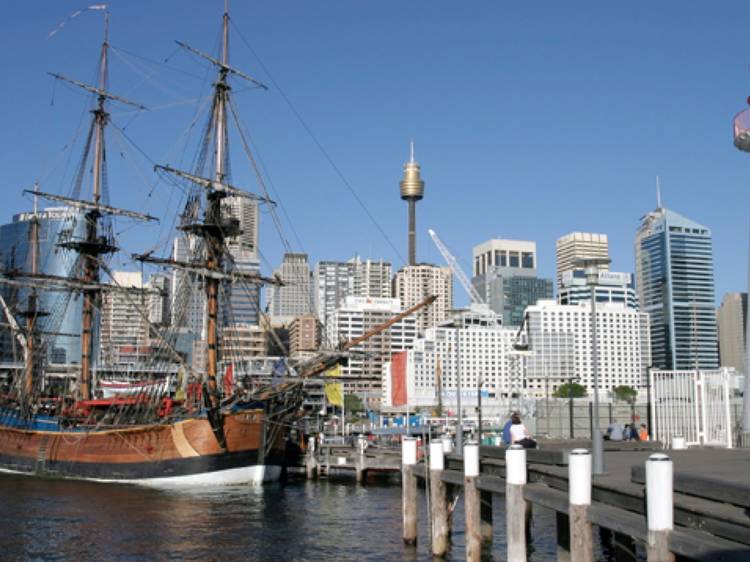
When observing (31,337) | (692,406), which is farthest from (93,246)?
(692,406)

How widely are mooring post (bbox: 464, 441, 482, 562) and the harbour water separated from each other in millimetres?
3417

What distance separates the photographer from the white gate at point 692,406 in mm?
34156

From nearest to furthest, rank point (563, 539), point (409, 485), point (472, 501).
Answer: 1. point (563, 539)
2. point (472, 501)
3. point (409, 485)

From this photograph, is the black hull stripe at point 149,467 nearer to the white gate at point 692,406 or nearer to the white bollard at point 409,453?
the white gate at point 692,406

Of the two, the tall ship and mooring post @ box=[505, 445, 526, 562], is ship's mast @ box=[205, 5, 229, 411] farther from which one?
mooring post @ box=[505, 445, 526, 562]

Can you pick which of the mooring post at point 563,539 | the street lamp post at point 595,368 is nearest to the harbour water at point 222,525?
the mooring post at point 563,539

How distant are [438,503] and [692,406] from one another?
15.7 meters

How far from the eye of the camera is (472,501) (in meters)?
21.2

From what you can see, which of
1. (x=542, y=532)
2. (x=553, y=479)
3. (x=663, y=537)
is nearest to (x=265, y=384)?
(x=542, y=532)

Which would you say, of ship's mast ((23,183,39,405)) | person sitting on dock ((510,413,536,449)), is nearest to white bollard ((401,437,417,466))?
person sitting on dock ((510,413,536,449))

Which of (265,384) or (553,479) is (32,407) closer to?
(265,384)

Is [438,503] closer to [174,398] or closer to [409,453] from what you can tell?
[409,453]

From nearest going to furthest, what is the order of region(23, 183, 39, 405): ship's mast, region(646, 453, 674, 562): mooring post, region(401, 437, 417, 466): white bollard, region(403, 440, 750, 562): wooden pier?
1. region(403, 440, 750, 562): wooden pier
2. region(646, 453, 674, 562): mooring post
3. region(401, 437, 417, 466): white bollard
4. region(23, 183, 39, 405): ship's mast

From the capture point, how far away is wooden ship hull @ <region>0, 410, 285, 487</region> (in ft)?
168
